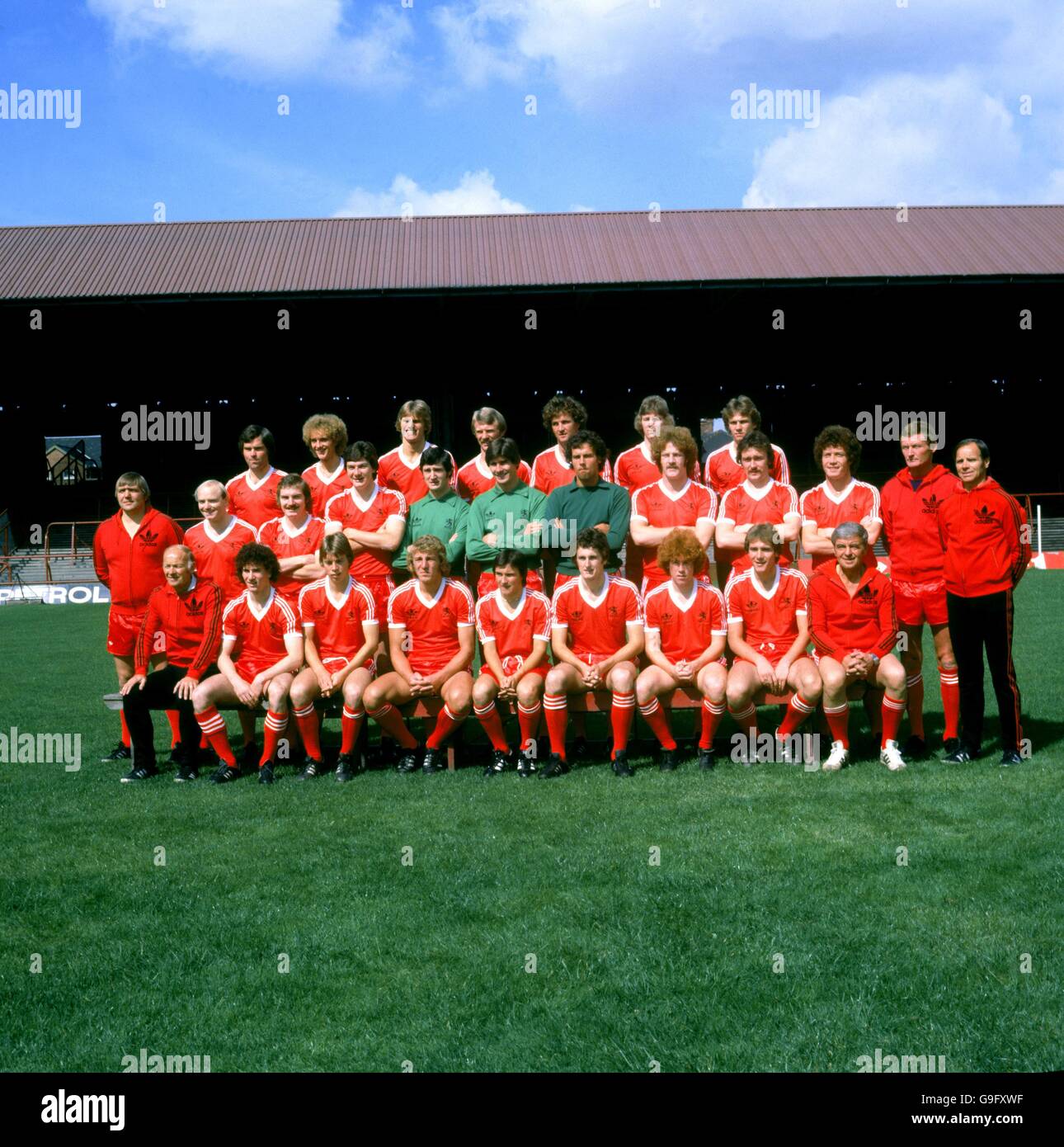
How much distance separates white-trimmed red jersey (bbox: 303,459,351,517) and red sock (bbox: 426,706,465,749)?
1579mm

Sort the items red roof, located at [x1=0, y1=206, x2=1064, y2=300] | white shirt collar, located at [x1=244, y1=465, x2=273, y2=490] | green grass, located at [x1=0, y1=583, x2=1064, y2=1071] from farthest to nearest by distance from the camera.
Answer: red roof, located at [x1=0, y1=206, x2=1064, y2=300], white shirt collar, located at [x1=244, y1=465, x2=273, y2=490], green grass, located at [x1=0, y1=583, x2=1064, y2=1071]

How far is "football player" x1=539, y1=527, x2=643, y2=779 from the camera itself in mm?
5660

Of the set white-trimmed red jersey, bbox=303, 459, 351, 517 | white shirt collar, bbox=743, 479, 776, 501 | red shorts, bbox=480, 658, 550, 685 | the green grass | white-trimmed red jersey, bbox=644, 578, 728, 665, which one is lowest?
the green grass

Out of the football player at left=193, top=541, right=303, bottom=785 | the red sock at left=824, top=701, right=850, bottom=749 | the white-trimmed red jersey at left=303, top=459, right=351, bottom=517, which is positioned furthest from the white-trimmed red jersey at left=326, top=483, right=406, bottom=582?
the red sock at left=824, top=701, right=850, bottom=749

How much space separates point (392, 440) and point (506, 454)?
20.0 m

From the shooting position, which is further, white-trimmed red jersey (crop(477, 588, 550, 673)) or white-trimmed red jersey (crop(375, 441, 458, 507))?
white-trimmed red jersey (crop(375, 441, 458, 507))

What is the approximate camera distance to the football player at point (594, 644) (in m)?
5.66

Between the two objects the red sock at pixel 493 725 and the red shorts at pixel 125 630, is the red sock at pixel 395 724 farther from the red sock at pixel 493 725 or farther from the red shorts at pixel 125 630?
the red shorts at pixel 125 630

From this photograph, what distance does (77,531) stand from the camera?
22906mm

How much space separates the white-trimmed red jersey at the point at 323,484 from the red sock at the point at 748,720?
108 inches

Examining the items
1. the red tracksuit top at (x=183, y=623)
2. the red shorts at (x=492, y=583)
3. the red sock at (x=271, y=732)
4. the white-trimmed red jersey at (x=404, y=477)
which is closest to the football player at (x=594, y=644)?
the red shorts at (x=492, y=583)

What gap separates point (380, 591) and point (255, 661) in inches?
33.0

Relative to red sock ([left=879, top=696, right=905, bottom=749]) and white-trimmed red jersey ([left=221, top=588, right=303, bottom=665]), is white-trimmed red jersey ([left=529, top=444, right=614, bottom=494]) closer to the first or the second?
white-trimmed red jersey ([left=221, top=588, right=303, bottom=665])
